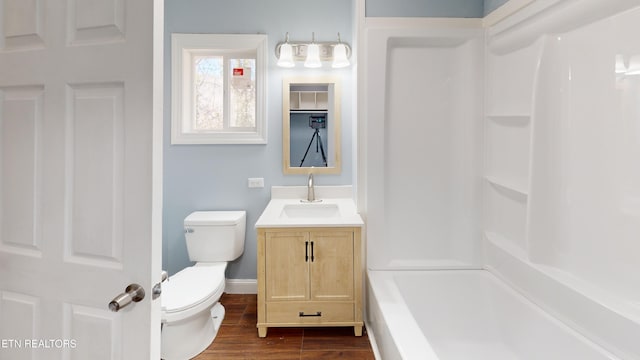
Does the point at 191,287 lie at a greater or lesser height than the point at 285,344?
greater

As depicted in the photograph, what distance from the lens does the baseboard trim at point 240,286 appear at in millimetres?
2889

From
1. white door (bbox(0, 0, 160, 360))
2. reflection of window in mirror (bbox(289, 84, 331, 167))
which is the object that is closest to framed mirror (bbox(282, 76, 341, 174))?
reflection of window in mirror (bbox(289, 84, 331, 167))

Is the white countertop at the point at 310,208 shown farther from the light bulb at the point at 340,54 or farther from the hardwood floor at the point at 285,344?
the light bulb at the point at 340,54

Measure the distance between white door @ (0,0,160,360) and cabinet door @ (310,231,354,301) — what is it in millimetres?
1244

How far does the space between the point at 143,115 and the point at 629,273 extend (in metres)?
1.78

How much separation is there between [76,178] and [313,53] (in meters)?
2.01

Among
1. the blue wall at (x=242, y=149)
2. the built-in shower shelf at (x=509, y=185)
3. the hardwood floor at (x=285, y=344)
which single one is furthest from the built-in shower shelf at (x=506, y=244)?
the blue wall at (x=242, y=149)

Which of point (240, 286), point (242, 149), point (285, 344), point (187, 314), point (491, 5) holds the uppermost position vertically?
point (491, 5)

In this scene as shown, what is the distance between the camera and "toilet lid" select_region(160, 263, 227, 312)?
1905mm

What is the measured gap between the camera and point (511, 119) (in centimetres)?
198

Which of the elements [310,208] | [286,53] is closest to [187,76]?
[286,53]

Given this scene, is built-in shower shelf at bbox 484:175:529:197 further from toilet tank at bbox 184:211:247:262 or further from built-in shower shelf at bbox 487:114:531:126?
toilet tank at bbox 184:211:247:262

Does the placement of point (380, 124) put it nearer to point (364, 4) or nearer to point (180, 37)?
point (364, 4)

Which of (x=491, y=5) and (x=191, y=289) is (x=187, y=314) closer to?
(x=191, y=289)
